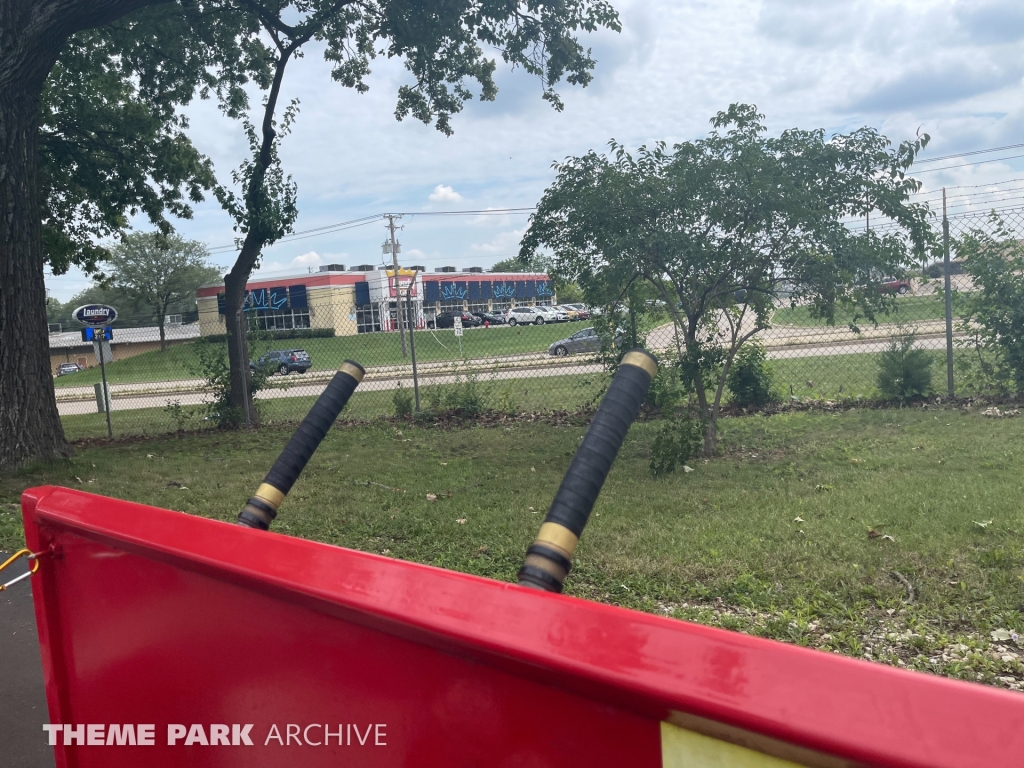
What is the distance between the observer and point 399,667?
1.16 metres

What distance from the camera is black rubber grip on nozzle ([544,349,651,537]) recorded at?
1396mm

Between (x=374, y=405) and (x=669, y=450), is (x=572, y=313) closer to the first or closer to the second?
(x=374, y=405)

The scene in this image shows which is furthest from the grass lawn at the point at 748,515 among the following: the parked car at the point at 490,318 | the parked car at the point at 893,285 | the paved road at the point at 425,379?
the parked car at the point at 490,318

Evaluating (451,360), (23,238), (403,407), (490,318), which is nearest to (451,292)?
(490,318)

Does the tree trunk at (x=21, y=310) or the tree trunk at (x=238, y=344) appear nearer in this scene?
the tree trunk at (x=21, y=310)

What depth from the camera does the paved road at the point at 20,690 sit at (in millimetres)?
3154

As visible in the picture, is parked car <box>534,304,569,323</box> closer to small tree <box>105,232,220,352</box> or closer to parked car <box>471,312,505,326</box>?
parked car <box>471,312,505,326</box>

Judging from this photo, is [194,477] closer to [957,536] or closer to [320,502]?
[320,502]

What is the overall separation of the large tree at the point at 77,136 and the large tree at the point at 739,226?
6.22 meters

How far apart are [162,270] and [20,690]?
226 ft

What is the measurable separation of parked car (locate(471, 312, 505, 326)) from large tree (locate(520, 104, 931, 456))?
143 ft

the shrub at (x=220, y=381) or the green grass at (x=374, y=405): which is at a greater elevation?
the shrub at (x=220, y=381)

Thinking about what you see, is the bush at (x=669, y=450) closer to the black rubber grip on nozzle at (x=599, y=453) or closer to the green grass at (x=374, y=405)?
the green grass at (x=374, y=405)

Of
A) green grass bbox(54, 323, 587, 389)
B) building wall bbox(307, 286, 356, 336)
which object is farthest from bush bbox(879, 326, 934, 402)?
building wall bbox(307, 286, 356, 336)
